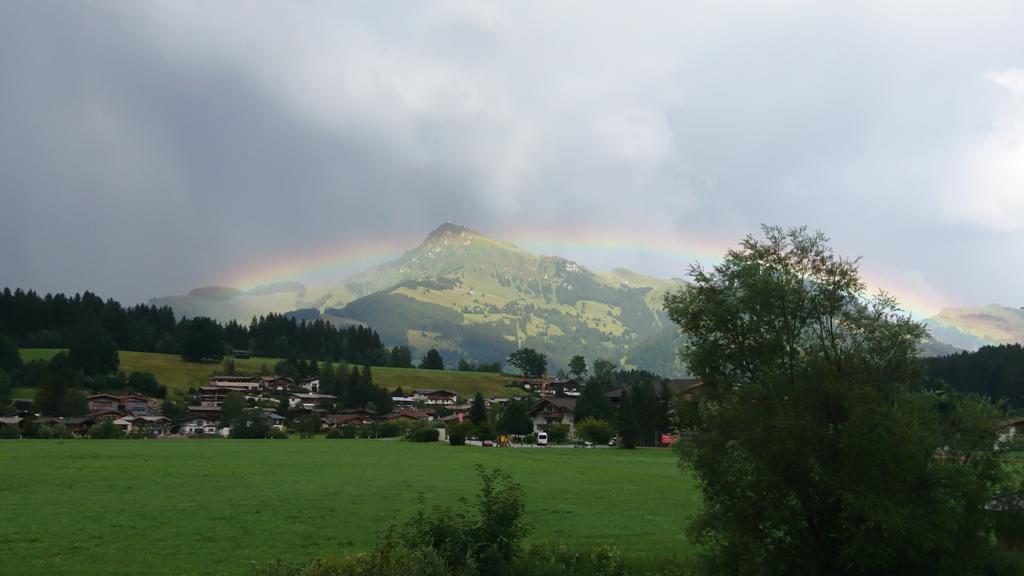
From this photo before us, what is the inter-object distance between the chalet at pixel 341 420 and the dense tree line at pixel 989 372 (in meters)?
112

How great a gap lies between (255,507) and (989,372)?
535 ft

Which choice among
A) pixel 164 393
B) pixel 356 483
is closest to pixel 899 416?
pixel 356 483

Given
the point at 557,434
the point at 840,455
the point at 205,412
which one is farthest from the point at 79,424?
the point at 840,455

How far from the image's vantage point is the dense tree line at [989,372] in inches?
5640

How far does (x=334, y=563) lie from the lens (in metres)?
17.5

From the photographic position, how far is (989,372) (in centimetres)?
15450

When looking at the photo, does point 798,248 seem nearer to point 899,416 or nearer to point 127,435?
point 899,416

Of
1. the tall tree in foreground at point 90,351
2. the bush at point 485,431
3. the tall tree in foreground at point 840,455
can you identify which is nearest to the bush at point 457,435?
the bush at point 485,431

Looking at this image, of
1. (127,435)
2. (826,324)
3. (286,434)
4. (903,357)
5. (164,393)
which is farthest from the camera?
(164,393)

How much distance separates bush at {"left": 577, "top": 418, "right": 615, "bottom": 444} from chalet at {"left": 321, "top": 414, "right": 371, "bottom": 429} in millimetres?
53512

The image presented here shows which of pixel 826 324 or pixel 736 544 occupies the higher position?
pixel 826 324

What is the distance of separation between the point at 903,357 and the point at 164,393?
176988 millimetres

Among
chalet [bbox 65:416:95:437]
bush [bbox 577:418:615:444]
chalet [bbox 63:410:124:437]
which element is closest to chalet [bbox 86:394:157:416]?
chalet [bbox 63:410:124:437]

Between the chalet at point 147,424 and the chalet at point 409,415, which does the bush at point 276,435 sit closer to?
the chalet at point 147,424
